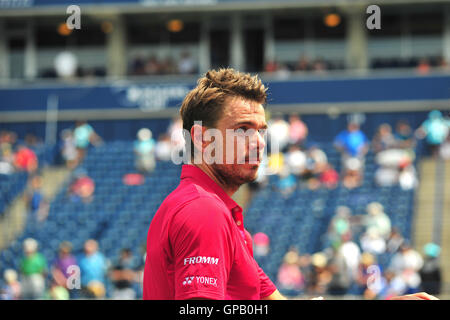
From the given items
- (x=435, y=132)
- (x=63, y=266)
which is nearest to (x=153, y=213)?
(x=63, y=266)

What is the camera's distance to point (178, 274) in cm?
197

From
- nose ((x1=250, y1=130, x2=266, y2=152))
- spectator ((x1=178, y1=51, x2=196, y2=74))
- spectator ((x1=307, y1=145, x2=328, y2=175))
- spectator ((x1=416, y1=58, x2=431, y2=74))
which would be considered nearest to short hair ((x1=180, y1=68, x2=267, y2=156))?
nose ((x1=250, y1=130, x2=266, y2=152))

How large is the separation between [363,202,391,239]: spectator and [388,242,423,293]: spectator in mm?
871

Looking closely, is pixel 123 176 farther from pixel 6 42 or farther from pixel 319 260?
pixel 6 42

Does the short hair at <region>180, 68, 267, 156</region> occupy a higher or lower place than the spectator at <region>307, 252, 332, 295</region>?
higher

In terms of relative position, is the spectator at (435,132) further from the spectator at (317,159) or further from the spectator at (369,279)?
the spectator at (369,279)

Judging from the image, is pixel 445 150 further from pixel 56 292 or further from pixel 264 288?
pixel 264 288

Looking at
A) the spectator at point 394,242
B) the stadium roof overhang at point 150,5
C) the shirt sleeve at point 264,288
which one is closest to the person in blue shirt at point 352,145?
the spectator at point 394,242

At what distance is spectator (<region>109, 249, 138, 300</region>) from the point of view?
40.2 feet

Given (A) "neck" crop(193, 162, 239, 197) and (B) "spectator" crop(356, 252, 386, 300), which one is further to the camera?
(B) "spectator" crop(356, 252, 386, 300)

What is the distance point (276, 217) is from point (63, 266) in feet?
14.6

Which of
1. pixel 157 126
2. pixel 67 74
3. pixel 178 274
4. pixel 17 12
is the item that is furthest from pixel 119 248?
pixel 178 274

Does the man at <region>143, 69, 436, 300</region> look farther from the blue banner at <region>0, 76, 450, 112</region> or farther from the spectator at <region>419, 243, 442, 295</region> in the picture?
the blue banner at <region>0, 76, 450, 112</region>

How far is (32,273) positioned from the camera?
13039 mm
